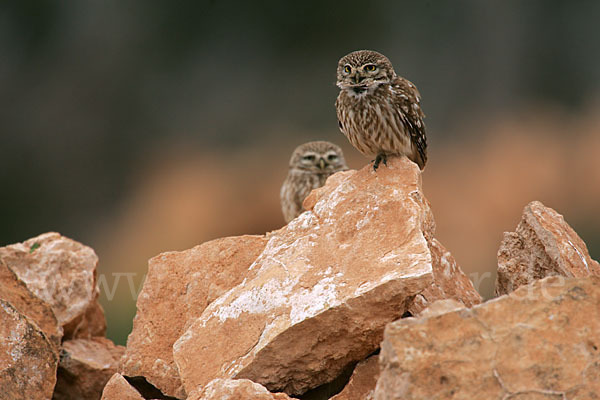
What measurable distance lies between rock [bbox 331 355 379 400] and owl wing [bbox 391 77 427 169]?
160cm

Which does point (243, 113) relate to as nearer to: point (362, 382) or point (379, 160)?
point (379, 160)

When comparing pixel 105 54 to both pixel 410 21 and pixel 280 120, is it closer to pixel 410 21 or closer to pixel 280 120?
pixel 280 120

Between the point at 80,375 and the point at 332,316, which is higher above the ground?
the point at 332,316

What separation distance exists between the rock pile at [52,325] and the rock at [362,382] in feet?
4.36

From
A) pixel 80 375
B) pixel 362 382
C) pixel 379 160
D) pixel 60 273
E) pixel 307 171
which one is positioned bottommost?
pixel 80 375

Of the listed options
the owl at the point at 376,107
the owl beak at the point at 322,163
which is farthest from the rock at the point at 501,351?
the owl beak at the point at 322,163

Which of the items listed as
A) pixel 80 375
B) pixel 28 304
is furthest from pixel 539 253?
pixel 28 304

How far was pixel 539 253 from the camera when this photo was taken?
11.4 ft

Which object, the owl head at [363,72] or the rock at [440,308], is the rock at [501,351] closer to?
the rock at [440,308]

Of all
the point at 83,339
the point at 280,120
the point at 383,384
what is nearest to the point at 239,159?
the point at 280,120

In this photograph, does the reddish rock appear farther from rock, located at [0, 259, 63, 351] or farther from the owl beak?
the owl beak

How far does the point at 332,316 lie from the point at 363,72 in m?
1.67

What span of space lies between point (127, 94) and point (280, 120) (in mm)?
1734

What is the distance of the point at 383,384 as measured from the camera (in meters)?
2.38
